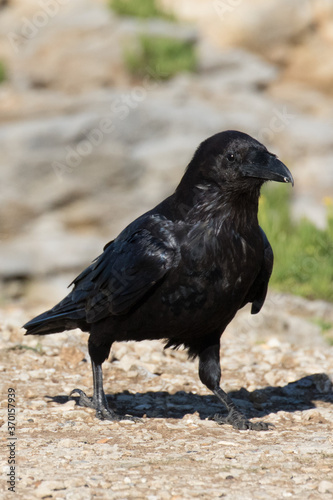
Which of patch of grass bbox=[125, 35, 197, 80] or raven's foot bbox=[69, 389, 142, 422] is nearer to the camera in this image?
raven's foot bbox=[69, 389, 142, 422]

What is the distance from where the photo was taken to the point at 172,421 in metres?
3.91

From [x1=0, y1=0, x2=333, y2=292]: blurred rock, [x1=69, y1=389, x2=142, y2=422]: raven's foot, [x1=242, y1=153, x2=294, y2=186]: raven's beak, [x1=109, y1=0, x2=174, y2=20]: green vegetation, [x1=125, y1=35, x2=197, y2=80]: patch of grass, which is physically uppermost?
[x1=109, y1=0, x2=174, y2=20]: green vegetation

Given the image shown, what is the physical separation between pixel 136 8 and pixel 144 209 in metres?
4.35

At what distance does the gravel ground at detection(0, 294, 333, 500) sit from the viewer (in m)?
2.78

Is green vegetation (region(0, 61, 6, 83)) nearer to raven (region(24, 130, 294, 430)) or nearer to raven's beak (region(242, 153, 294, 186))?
raven (region(24, 130, 294, 430))

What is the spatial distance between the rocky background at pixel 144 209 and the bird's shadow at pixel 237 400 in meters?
0.02

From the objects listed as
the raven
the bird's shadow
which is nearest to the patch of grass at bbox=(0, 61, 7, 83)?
the bird's shadow

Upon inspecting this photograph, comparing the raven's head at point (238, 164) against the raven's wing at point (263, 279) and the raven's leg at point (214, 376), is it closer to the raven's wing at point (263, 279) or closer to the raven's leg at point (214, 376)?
the raven's wing at point (263, 279)

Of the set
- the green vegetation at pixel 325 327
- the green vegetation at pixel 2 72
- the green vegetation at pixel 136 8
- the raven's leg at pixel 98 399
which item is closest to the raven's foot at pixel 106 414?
the raven's leg at pixel 98 399

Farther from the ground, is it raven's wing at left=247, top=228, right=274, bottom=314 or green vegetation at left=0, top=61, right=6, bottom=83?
green vegetation at left=0, top=61, right=6, bottom=83

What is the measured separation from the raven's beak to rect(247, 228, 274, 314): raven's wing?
0.44 m

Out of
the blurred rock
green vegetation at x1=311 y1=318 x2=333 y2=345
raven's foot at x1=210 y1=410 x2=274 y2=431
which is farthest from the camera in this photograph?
the blurred rock

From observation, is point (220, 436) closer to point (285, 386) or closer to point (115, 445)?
point (115, 445)

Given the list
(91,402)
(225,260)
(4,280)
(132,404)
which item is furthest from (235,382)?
(4,280)
